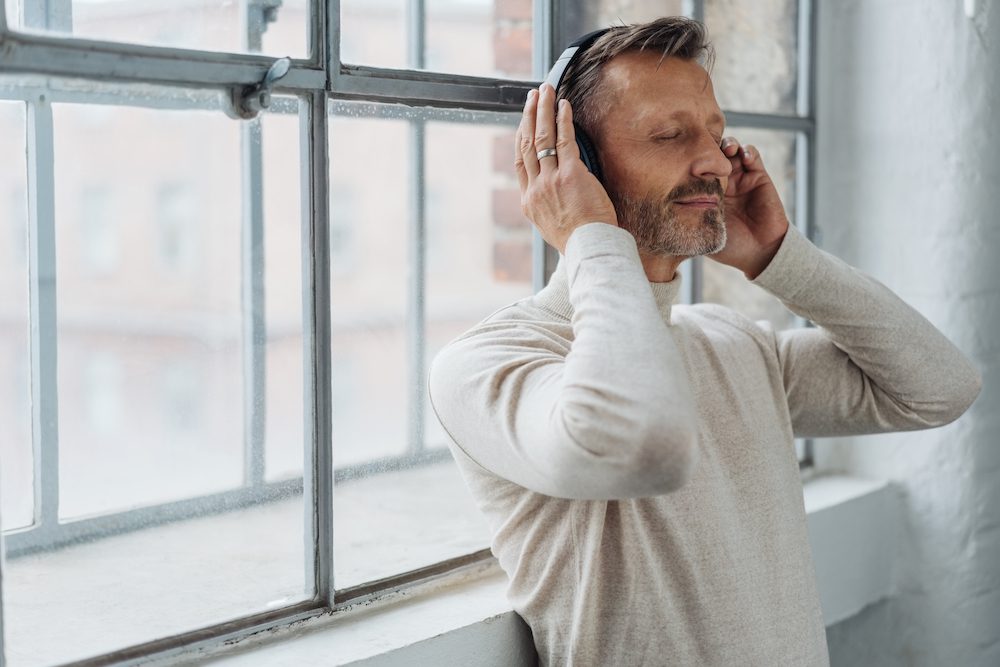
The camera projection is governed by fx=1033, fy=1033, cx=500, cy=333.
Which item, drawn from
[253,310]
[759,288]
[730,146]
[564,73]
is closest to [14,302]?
[253,310]

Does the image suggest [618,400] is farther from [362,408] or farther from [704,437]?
[362,408]

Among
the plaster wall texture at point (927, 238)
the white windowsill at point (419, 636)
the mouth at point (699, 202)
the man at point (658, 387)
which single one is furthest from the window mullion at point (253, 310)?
the plaster wall texture at point (927, 238)

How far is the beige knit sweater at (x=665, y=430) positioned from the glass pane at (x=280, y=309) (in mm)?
390

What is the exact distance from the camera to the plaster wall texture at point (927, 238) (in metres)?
1.99

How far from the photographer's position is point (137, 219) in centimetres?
191

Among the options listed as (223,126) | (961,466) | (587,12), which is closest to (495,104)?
(587,12)

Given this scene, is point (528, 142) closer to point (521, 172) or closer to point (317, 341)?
point (521, 172)

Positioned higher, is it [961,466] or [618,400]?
[618,400]

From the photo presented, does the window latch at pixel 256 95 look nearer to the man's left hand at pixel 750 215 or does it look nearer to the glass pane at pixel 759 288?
the man's left hand at pixel 750 215

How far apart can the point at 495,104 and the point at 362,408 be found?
98cm

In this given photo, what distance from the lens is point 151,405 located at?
5.92 feet

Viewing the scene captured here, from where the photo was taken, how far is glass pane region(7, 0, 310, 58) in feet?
3.79

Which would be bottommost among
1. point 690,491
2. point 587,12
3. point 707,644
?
point 707,644

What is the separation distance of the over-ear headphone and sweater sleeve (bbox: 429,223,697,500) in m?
0.14
